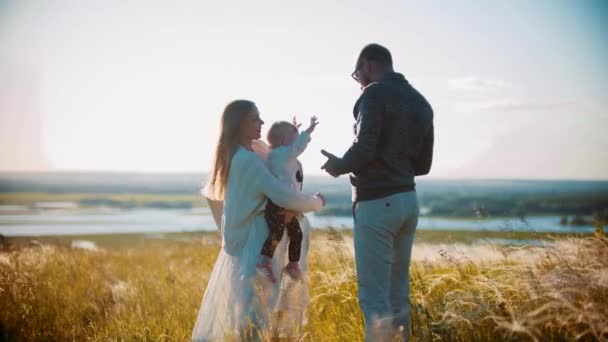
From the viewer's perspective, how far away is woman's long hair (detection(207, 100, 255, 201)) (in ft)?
15.8

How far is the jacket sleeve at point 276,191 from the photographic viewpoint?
15.2 feet

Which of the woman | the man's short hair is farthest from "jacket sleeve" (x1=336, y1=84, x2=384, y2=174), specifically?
the woman

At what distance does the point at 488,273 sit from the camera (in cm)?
530

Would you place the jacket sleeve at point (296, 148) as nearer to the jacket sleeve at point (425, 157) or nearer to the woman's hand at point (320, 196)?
the woman's hand at point (320, 196)

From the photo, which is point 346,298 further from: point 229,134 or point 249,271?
point 229,134

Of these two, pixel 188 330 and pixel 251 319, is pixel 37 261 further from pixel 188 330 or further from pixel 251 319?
pixel 251 319

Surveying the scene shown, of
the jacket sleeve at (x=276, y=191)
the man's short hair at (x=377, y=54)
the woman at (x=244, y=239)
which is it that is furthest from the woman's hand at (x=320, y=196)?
the man's short hair at (x=377, y=54)

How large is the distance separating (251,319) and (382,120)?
6.35 feet

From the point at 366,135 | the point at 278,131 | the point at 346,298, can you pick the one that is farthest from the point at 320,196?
the point at 346,298

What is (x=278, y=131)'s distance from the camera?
5.07 m

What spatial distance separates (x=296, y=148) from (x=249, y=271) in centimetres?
111

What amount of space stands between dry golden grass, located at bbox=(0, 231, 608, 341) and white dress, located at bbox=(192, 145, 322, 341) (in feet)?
1.21

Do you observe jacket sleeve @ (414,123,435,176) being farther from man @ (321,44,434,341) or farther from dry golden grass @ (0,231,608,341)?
dry golden grass @ (0,231,608,341)

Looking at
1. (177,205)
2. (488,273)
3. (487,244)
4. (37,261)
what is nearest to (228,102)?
(488,273)
